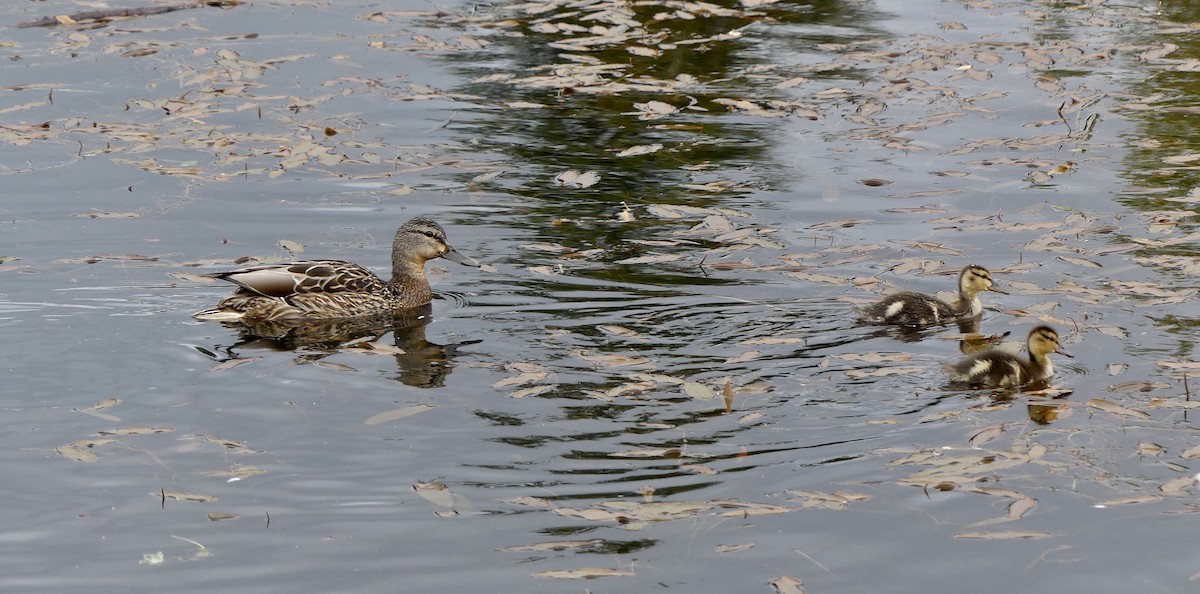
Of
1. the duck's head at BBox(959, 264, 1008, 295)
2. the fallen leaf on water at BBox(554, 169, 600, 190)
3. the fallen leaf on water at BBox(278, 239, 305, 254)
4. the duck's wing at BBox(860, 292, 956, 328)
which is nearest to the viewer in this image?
the duck's wing at BBox(860, 292, 956, 328)

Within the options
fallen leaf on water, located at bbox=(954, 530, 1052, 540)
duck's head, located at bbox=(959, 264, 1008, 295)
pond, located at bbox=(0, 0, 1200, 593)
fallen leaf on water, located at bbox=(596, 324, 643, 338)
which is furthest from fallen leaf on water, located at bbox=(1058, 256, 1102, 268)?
fallen leaf on water, located at bbox=(954, 530, 1052, 540)

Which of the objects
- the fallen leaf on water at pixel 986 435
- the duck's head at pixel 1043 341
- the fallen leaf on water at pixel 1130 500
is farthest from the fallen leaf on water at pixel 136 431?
the duck's head at pixel 1043 341

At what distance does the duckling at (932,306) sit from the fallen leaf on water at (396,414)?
2.88 metres

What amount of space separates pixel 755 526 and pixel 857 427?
1210 mm

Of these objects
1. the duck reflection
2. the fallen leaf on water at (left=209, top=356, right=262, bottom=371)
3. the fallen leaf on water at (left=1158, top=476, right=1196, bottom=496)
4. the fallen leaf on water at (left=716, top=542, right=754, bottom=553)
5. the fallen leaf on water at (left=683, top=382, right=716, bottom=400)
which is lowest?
the duck reflection

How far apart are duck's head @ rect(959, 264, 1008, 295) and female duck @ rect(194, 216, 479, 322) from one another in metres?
3.27

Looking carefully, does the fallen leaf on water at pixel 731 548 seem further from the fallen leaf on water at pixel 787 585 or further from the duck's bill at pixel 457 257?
the duck's bill at pixel 457 257

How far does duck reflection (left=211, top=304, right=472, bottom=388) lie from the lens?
8516 millimetres

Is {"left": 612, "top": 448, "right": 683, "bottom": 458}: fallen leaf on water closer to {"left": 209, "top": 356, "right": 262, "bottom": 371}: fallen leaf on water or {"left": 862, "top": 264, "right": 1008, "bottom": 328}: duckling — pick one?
{"left": 862, "top": 264, "right": 1008, "bottom": 328}: duckling

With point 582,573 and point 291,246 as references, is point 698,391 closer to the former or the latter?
point 582,573

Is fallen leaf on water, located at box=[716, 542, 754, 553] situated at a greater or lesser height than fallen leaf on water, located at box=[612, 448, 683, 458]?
lesser

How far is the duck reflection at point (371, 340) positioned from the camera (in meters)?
8.52

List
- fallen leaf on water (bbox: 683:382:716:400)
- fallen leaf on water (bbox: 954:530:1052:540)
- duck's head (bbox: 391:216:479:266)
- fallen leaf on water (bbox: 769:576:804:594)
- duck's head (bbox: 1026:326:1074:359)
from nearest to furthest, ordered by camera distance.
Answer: fallen leaf on water (bbox: 769:576:804:594)
fallen leaf on water (bbox: 954:530:1052:540)
fallen leaf on water (bbox: 683:382:716:400)
duck's head (bbox: 1026:326:1074:359)
duck's head (bbox: 391:216:479:266)

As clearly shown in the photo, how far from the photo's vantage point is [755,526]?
6.34 metres
